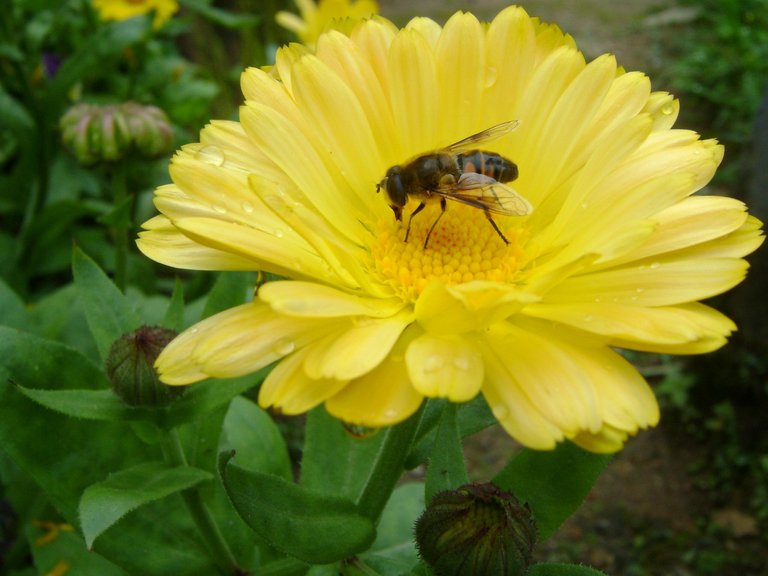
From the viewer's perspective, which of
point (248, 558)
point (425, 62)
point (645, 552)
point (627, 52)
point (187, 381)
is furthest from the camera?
point (627, 52)

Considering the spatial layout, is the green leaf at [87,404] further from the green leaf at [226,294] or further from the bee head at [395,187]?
the bee head at [395,187]

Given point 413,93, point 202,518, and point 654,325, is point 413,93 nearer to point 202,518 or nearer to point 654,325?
point 654,325

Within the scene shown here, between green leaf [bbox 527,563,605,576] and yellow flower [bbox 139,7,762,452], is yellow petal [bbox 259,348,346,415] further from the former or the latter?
green leaf [bbox 527,563,605,576]

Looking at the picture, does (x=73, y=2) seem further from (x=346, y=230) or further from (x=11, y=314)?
(x=346, y=230)

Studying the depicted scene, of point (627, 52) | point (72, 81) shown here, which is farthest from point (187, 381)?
point (627, 52)

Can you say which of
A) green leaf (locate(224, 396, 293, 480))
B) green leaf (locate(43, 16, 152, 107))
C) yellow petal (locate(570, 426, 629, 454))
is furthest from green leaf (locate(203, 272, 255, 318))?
green leaf (locate(43, 16, 152, 107))

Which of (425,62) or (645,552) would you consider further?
(645,552)
